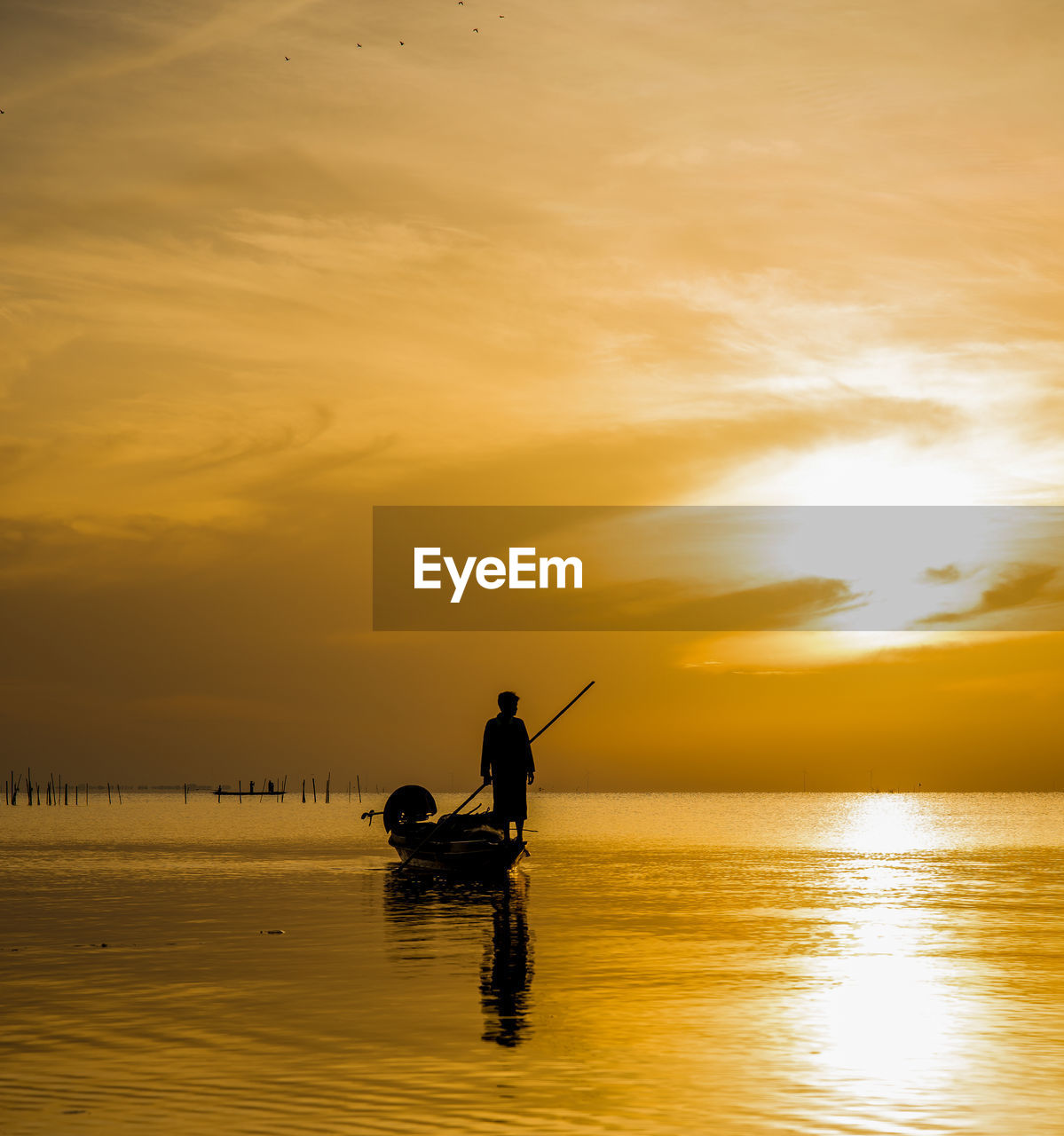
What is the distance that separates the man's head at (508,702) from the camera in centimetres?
3497

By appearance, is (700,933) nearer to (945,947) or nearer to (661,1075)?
(945,947)

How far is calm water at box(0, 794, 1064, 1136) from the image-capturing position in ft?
41.6

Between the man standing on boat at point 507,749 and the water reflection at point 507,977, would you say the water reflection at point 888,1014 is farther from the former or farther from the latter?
the man standing on boat at point 507,749

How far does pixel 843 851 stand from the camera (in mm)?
79000

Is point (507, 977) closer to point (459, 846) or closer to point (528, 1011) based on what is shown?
point (528, 1011)

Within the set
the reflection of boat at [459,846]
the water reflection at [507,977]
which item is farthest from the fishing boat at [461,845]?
the water reflection at [507,977]

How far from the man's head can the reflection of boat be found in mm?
4884

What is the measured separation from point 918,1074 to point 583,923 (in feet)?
55.2

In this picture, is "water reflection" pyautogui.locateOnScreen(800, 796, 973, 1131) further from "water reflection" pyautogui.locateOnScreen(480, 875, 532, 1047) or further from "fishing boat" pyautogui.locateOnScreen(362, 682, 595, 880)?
"fishing boat" pyautogui.locateOnScreen(362, 682, 595, 880)

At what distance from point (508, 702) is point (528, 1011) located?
57.1 ft

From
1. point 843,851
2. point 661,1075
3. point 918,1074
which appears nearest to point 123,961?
point 661,1075

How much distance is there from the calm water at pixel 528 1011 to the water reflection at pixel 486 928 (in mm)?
101

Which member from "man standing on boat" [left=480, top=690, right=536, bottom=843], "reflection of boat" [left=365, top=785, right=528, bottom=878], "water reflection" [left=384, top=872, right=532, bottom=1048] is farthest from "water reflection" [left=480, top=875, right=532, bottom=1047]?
"reflection of boat" [left=365, top=785, right=528, bottom=878]

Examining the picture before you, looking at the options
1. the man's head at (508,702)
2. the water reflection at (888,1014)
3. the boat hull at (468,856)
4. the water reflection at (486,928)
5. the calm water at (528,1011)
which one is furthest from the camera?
the boat hull at (468,856)
